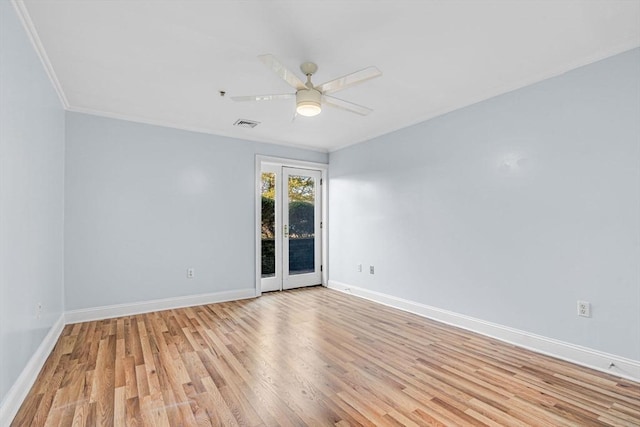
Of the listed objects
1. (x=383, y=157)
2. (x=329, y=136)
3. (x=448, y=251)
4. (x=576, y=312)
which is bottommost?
(x=576, y=312)

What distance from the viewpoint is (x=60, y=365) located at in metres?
2.58

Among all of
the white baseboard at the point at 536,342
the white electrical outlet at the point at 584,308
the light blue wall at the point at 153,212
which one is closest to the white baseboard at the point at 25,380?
the light blue wall at the point at 153,212

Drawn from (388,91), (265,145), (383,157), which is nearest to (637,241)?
(388,91)

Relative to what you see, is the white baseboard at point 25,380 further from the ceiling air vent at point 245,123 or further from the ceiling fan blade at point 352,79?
the ceiling air vent at point 245,123

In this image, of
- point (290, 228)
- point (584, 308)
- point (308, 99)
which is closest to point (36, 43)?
point (308, 99)

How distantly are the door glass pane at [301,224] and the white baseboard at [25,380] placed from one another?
335 cm

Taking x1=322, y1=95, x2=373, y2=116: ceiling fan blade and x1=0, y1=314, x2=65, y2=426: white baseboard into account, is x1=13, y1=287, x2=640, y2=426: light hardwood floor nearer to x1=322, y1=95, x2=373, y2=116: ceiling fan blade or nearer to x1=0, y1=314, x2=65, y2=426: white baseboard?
x1=0, y1=314, x2=65, y2=426: white baseboard

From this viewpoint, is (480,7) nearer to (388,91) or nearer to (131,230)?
(388,91)

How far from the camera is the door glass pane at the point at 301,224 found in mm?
5551

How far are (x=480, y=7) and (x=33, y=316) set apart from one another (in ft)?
12.7

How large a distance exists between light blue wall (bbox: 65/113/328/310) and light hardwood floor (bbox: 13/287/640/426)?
2.33 feet

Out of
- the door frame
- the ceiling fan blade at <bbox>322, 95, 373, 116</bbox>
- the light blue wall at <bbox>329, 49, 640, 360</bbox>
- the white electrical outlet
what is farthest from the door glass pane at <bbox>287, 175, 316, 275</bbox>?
the white electrical outlet

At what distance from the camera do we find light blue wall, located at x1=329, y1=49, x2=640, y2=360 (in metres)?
2.44

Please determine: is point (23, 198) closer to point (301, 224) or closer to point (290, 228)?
point (290, 228)
